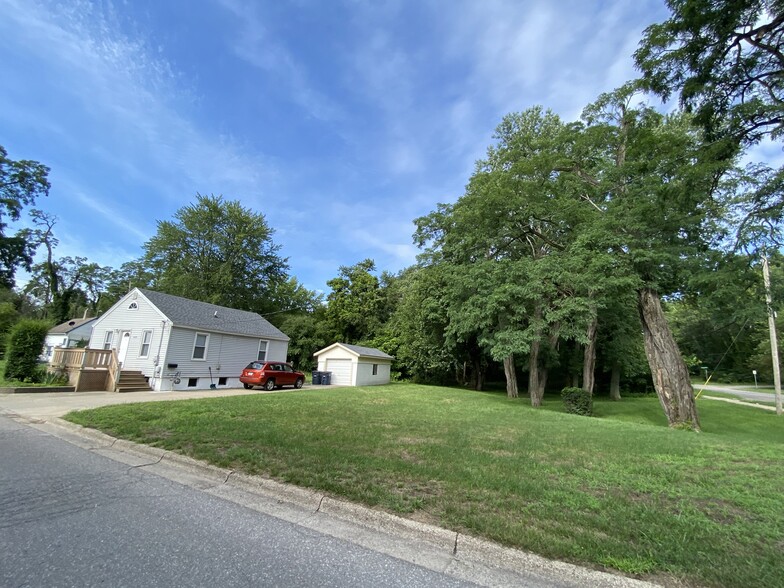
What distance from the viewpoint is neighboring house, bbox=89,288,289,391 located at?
17672 mm

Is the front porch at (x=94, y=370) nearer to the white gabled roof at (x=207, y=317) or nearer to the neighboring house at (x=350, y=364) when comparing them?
the white gabled roof at (x=207, y=317)

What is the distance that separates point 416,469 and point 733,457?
240 inches

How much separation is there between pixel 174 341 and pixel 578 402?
741 inches

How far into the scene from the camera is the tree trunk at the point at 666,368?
12602 millimetres

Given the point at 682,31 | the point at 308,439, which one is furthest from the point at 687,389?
the point at 308,439

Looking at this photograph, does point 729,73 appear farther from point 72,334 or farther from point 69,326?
point 69,326

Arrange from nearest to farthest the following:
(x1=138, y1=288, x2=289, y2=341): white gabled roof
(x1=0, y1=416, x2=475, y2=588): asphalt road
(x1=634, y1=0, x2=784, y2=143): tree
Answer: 1. (x1=0, y1=416, x2=475, y2=588): asphalt road
2. (x1=634, y1=0, x2=784, y2=143): tree
3. (x1=138, y1=288, x2=289, y2=341): white gabled roof

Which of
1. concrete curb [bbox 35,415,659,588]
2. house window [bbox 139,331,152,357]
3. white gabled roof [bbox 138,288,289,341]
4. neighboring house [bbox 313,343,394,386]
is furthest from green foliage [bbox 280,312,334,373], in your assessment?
concrete curb [bbox 35,415,659,588]

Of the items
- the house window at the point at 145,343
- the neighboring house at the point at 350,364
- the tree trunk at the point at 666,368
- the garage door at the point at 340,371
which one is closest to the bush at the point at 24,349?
the house window at the point at 145,343

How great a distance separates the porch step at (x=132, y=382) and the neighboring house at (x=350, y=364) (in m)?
11.6

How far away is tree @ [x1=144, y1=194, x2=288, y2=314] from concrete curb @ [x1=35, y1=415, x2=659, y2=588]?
34580 mm

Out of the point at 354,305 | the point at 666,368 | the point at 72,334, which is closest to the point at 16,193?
the point at 72,334

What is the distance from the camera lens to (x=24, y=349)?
1484 centimetres

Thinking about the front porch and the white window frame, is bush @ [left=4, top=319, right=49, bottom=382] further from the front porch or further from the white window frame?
the white window frame
